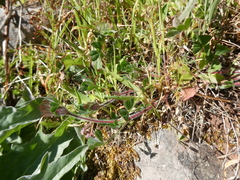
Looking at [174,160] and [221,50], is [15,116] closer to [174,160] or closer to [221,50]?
[174,160]

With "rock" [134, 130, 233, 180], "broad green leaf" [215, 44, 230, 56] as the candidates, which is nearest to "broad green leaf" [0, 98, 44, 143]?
"rock" [134, 130, 233, 180]

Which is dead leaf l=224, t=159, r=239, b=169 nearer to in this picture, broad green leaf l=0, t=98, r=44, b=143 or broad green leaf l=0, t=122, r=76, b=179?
broad green leaf l=0, t=122, r=76, b=179

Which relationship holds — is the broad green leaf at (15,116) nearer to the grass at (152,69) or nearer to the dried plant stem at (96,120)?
the grass at (152,69)

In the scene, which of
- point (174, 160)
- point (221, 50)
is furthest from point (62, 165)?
point (221, 50)

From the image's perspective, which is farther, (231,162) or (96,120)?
(96,120)

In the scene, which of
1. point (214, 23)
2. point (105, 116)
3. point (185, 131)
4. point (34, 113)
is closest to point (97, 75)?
point (105, 116)

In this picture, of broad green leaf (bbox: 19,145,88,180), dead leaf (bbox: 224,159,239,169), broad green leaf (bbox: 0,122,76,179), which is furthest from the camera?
broad green leaf (bbox: 0,122,76,179)
